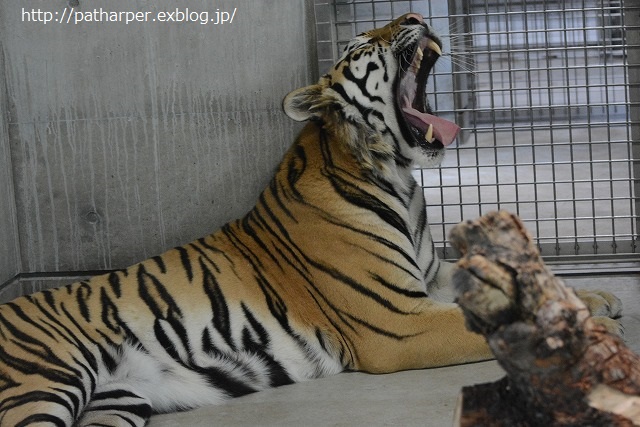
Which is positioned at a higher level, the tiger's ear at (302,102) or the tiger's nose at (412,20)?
the tiger's nose at (412,20)

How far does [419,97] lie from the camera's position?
14.5 feet

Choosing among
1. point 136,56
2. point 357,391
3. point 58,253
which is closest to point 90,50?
point 136,56

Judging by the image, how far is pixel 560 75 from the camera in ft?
51.3

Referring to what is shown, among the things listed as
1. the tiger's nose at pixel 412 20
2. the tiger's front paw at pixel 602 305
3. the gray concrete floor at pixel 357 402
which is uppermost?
the tiger's nose at pixel 412 20

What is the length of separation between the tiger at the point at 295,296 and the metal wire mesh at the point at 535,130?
1.52 feet

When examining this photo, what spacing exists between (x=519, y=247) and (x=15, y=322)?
255cm

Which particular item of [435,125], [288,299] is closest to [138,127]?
[288,299]

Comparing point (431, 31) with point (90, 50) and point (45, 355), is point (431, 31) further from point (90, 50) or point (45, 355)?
point (45, 355)

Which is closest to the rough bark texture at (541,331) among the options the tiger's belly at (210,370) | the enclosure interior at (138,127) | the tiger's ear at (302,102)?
the tiger's belly at (210,370)

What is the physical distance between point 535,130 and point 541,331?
748 centimetres

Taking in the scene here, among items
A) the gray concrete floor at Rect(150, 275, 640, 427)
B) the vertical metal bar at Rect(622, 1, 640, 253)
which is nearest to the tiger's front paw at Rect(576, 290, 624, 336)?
the gray concrete floor at Rect(150, 275, 640, 427)

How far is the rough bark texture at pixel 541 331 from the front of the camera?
176 centimetres

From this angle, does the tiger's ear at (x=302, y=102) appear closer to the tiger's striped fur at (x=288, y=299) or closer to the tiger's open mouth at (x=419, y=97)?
the tiger's striped fur at (x=288, y=299)

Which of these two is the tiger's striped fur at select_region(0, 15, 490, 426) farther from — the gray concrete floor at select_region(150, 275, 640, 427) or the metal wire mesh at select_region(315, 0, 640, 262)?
the metal wire mesh at select_region(315, 0, 640, 262)
